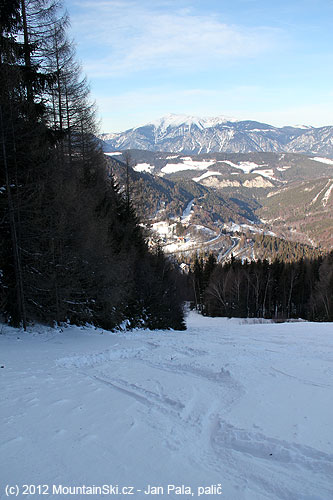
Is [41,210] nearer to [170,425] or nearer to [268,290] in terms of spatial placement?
[170,425]

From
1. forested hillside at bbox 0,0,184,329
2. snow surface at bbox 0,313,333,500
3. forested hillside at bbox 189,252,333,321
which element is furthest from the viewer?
forested hillside at bbox 189,252,333,321

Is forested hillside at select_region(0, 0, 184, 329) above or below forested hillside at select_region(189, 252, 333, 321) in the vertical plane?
above

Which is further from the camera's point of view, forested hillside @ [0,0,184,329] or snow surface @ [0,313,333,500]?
forested hillside @ [0,0,184,329]

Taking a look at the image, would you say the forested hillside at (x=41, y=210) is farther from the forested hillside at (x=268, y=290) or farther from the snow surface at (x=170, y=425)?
the forested hillside at (x=268, y=290)

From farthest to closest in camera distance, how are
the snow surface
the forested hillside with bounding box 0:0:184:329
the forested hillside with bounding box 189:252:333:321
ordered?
1. the forested hillside with bounding box 189:252:333:321
2. the forested hillside with bounding box 0:0:184:329
3. the snow surface

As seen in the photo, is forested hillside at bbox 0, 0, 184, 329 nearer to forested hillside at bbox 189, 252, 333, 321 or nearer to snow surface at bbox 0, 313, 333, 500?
snow surface at bbox 0, 313, 333, 500

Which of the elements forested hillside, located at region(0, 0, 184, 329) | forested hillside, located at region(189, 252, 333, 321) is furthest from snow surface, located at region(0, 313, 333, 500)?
forested hillside, located at region(189, 252, 333, 321)

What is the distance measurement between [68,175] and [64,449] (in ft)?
41.2

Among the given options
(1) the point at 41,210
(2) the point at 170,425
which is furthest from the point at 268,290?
(2) the point at 170,425

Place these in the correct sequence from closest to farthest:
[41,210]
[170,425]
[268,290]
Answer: [170,425] < [41,210] < [268,290]

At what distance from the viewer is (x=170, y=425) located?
468 centimetres

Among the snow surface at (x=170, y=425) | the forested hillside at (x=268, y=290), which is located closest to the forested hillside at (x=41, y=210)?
the snow surface at (x=170, y=425)

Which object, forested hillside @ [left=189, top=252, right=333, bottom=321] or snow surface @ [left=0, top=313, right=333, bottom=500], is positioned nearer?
snow surface @ [left=0, top=313, right=333, bottom=500]

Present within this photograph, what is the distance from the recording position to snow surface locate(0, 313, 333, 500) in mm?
3420
